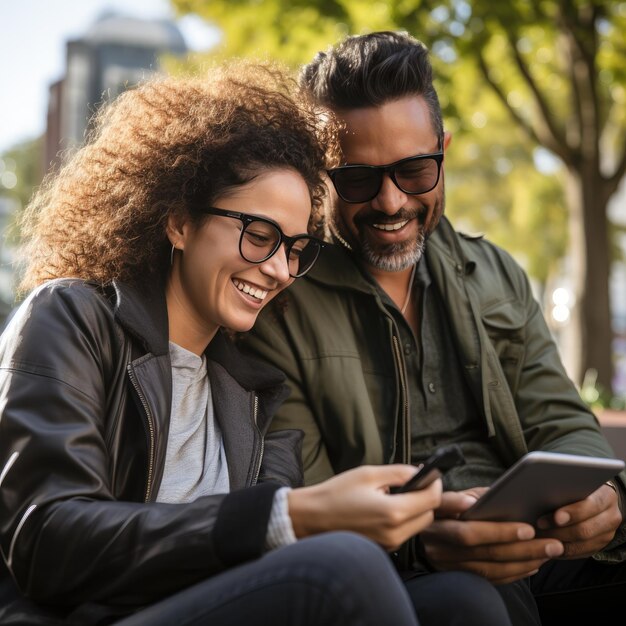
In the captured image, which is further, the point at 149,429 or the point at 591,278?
the point at 591,278

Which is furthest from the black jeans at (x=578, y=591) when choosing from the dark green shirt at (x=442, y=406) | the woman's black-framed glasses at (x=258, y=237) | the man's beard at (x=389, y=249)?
the woman's black-framed glasses at (x=258, y=237)

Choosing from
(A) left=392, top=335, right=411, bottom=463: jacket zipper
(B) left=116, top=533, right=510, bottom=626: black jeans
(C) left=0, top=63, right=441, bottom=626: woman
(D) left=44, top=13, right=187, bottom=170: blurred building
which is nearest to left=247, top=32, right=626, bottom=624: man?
(A) left=392, top=335, right=411, bottom=463: jacket zipper

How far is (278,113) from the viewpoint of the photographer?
3172mm

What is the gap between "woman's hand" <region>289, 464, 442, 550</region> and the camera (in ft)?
7.30

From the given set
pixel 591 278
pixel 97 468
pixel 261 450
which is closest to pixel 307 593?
pixel 97 468

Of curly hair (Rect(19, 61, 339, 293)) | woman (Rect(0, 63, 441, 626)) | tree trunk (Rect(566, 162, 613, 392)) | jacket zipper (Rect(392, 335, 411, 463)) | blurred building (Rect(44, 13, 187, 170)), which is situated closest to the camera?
woman (Rect(0, 63, 441, 626))

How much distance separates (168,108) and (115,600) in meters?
1.57

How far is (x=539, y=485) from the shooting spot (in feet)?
8.49

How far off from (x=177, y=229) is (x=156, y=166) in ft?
0.72

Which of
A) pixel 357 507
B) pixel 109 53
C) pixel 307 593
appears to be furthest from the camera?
pixel 109 53

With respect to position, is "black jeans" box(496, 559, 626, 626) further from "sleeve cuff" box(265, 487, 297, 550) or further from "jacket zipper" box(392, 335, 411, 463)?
"sleeve cuff" box(265, 487, 297, 550)

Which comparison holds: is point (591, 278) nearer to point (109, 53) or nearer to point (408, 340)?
point (109, 53)

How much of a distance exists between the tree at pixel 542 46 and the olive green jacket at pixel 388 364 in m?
6.60

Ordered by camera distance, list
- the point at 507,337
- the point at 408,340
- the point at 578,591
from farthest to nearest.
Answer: the point at 507,337 < the point at 408,340 < the point at 578,591
